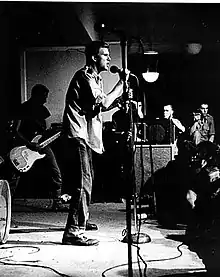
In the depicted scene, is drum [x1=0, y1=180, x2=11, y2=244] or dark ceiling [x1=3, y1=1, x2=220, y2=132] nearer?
dark ceiling [x1=3, y1=1, x2=220, y2=132]

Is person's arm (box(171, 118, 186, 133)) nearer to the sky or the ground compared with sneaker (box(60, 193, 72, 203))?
nearer to the sky

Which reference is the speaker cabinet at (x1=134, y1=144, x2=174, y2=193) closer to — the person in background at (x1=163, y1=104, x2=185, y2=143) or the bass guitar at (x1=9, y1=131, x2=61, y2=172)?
the person in background at (x1=163, y1=104, x2=185, y2=143)

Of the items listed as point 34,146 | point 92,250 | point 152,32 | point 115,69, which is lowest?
point 92,250

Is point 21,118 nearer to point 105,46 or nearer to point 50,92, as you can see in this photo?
point 50,92

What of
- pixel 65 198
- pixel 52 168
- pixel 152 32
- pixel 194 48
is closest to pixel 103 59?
pixel 152 32

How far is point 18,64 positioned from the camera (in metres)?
1.68

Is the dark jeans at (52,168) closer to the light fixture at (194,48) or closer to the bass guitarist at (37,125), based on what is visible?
the bass guitarist at (37,125)

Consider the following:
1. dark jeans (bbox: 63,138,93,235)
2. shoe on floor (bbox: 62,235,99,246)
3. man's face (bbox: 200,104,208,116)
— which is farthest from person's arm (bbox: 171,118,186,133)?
shoe on floor (bbox: 62,235,99,246)

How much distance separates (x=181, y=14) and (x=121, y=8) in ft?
0.66

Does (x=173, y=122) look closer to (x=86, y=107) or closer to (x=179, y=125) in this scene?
(x=179, y=125)

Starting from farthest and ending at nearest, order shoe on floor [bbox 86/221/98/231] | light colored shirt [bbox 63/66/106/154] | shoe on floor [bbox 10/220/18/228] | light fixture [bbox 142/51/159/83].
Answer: shoe on floor [bbox 86/221/98/231]
shoe on floor [bbox 10/220/18/228]
light colored shirt [bbox 63/66/106/154]
light fixture [bbox 142/51/159/83]

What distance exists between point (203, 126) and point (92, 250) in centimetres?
63

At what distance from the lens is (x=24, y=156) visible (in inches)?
69.0

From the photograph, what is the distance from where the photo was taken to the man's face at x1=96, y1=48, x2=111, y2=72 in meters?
1.73
